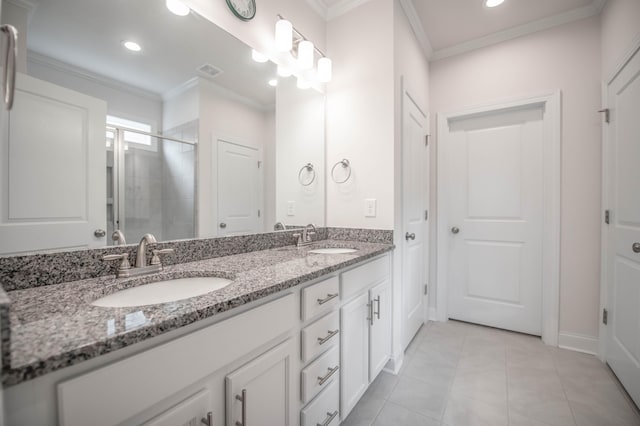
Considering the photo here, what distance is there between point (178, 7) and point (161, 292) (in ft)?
3.98

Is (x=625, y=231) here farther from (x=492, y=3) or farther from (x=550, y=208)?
(x=492, y=3)

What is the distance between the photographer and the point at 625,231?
156 cm

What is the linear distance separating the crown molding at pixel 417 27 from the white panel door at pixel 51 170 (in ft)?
6.78

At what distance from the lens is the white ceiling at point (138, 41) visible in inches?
33.8

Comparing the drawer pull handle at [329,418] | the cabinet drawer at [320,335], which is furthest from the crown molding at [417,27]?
the drawer pull handle at [329,418]

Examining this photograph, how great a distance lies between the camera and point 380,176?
72.5 inches

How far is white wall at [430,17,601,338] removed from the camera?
1.97 meters

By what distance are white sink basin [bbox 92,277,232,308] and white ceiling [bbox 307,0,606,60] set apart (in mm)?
2038

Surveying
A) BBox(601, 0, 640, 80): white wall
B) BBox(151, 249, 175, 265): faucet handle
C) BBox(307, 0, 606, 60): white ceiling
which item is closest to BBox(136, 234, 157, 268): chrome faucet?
BBox(151, 249, 175, 265): faucet handle

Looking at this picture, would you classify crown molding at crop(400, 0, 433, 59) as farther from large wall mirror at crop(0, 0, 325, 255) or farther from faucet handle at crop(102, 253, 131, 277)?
faucet handle at crop(102, 253, 131, 277)

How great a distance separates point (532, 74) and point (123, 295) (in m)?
3.03

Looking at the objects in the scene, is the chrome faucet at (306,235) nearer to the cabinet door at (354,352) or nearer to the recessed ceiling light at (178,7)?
the cabinet door at (354,352)

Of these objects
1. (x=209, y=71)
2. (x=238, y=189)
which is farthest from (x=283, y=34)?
(x=238, y=189)

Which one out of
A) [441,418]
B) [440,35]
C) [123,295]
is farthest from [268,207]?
[440,35]
